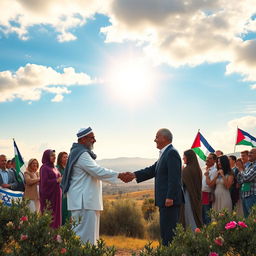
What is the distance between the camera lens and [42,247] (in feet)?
14.8

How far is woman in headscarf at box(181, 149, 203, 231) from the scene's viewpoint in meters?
8.39

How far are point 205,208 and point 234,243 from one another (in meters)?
5.60

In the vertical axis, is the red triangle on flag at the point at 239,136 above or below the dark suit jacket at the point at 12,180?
above

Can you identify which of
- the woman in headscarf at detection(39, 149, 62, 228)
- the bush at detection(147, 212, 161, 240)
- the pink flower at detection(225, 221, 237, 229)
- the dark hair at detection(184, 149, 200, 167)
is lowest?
the bush at detection(147, 212, 161, 240)

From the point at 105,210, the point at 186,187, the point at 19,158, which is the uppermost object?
the point at 19,158

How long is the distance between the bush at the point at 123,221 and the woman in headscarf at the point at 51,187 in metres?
5.88

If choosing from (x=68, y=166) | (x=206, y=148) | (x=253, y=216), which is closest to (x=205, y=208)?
(x=206, y=148)

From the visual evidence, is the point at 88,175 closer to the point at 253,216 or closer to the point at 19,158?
the point at 253,216

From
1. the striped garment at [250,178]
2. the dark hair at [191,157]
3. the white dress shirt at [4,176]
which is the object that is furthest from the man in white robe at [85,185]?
the white dress shirt at [4,176]

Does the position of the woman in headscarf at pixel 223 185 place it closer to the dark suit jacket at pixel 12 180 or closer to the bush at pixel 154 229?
the dark suit jacket at pixel 12 180

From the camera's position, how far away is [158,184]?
21.5 ft

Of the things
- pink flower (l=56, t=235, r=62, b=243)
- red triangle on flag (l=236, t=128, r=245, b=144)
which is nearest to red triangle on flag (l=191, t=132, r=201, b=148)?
red triangle on flag (l=236, t=128, r=245, b=144)

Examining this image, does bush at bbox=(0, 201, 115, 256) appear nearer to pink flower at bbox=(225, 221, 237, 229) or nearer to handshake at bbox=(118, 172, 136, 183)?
pink flower at bbox=(225, 221, 237, 229)

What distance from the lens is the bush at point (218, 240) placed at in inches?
165
